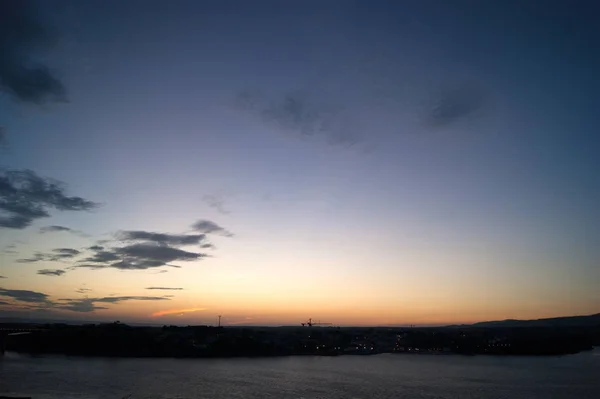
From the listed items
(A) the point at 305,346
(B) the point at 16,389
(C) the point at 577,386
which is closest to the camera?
(B) the point at 16,389

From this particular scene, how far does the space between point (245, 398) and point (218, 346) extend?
175 feet

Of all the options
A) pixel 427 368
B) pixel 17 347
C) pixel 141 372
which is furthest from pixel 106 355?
pixel 427 368

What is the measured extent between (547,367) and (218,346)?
63.5 m

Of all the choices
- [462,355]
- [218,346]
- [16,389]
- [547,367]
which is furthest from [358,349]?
[16,389]

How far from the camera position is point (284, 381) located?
57469mm

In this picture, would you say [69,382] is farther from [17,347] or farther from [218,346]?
[17,347]

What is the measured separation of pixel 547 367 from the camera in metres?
80.4

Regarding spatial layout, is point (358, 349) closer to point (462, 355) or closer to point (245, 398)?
point (462, 355)

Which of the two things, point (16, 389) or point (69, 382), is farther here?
point (69, 382)

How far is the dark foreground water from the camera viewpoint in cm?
4709

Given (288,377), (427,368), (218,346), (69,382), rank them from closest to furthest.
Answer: (69,382) < (288,377) < (427,368) < (218,346)

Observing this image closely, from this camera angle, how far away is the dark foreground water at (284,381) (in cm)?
4709

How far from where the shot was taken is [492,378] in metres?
64.5

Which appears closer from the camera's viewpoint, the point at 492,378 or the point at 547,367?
the point at 492,378
